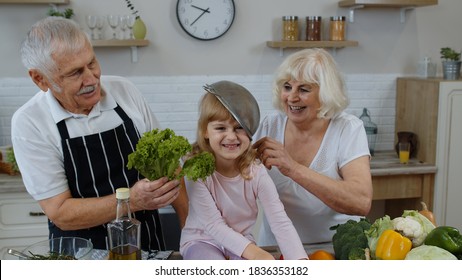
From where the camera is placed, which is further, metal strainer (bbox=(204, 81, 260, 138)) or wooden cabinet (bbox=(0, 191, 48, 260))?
wooden cabinet (bbox=(0, 191, 48, 260))

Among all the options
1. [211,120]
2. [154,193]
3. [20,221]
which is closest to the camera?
[154,193]

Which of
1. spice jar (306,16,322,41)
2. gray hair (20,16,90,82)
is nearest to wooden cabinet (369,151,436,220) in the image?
spice jar (306,16,322,41)

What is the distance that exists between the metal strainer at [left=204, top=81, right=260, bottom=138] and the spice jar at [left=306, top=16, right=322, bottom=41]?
2.63m

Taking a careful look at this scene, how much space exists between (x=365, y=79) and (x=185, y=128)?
157 cm

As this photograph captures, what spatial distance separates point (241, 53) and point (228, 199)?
2.47 meters

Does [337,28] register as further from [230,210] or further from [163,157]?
[163,157]

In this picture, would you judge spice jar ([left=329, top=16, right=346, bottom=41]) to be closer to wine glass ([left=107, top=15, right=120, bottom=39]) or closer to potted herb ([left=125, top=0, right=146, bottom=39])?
potted herb ([left=125, top=0, right=146, bottom=39])

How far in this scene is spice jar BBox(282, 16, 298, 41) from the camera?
404cm

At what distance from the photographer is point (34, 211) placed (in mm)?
3385

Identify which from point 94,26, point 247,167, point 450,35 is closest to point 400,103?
point 450,35

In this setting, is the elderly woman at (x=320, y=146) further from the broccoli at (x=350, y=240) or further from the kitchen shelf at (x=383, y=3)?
the kitchen shelf at (x=383, y=3)

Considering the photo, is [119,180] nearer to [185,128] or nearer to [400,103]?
[185,128]

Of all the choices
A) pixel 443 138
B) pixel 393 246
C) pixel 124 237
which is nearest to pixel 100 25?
pixel 443 138

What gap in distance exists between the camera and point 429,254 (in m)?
1.36
